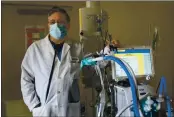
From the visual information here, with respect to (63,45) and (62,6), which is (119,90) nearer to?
(63,45)

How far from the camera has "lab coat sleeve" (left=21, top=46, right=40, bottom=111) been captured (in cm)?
183

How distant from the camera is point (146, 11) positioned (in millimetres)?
2416

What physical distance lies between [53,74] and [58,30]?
283 millimetres

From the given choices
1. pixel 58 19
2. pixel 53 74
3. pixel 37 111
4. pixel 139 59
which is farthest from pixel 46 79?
pixel 139 59

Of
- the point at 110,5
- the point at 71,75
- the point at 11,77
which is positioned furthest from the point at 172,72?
the point at 11,77

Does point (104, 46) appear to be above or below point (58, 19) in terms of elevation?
below

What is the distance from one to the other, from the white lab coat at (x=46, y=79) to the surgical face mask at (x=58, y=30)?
68 millimetres

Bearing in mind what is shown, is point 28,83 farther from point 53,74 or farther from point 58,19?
point 58,19

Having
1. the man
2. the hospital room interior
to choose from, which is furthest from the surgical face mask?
the hospital room interior

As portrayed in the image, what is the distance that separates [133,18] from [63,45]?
2.67 feet

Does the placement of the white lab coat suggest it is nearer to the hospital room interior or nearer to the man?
the man

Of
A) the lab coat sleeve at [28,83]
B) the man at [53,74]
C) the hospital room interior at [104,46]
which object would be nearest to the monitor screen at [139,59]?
the hospital room interior at [104,46]

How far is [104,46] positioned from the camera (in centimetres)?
201

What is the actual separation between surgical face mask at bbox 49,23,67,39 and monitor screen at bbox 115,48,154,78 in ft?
1.27
